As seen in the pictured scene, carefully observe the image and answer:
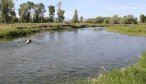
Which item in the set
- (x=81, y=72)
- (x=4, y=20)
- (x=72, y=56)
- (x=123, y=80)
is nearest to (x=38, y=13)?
(x=4, y=20)

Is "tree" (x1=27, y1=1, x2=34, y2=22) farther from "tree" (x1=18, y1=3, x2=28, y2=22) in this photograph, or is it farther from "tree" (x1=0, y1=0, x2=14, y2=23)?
"tree" (x1=0, y1=0, x2=14, y2=23)

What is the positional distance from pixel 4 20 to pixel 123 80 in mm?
122572

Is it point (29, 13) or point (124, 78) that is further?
point (29, 13)

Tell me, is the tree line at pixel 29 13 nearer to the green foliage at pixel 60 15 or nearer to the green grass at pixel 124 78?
the green foliage at pixel 60 15

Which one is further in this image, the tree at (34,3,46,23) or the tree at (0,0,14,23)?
the tree at (34,3,46,23)

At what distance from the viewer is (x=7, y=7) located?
12825 centimetres

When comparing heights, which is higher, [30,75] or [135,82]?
[135,82]

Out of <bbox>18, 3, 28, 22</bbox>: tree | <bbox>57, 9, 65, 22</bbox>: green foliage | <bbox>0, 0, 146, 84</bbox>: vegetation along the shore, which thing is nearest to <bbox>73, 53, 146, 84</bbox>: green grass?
<bbox>0, 0, 146, 84</bbox>: vegetation along the shore

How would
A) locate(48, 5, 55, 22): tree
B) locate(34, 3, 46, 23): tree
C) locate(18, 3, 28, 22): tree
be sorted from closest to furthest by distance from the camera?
locate(18, 3, 28, 22): tree < locate(34, 3, 46, 23): tree < locate(48, 5, 55, 22): tree

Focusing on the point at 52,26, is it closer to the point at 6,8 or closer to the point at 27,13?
the point at 6,8

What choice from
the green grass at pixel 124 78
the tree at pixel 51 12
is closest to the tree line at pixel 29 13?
the tree at pixel 51 12

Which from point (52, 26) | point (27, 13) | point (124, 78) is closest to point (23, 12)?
point (27, 13)

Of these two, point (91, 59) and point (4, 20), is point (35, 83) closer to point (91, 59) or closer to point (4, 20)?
point (91, 59)

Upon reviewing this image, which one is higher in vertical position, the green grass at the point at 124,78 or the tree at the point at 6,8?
the tree at the point at 6,8
